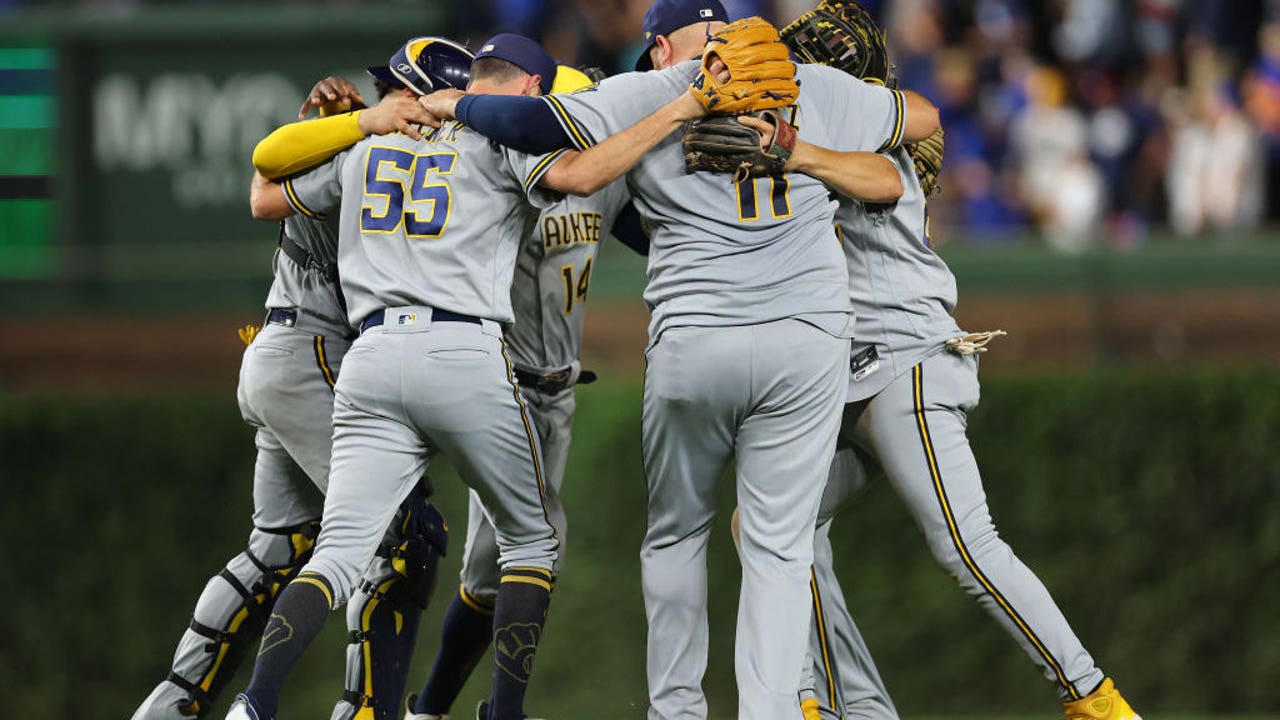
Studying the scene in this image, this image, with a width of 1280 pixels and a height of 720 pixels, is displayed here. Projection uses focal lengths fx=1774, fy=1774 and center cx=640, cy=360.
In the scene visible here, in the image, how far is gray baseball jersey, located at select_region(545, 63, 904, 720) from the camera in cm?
448

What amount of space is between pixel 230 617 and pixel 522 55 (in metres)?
1.89

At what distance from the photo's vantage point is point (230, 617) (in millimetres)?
5277

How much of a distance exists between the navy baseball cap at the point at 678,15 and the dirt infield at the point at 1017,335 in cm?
358

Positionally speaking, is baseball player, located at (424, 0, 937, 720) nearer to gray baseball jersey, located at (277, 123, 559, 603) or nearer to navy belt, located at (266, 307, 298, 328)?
gray baseball jersey, located at (277, 123, 559, 603)

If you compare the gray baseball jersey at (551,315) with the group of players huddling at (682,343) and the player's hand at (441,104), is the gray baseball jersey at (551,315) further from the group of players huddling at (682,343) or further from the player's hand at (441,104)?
the player's hand at (441,104)

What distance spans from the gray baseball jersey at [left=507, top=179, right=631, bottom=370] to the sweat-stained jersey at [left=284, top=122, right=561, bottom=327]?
437 mm

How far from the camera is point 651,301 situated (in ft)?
15.3

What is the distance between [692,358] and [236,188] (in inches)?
241

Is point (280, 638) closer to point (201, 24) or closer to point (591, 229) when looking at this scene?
point (591, 229)

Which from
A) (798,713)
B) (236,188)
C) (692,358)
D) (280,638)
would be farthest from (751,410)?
(236,188)

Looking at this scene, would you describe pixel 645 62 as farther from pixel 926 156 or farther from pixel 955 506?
pixel 955 506

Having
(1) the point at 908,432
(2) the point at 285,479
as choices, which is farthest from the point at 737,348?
(2) the point at 285,479

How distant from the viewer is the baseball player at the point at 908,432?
472 centimetres

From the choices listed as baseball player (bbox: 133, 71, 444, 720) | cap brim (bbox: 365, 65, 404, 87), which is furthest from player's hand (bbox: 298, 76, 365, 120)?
baseball player (bbox: 133, 71, 444, 720)
